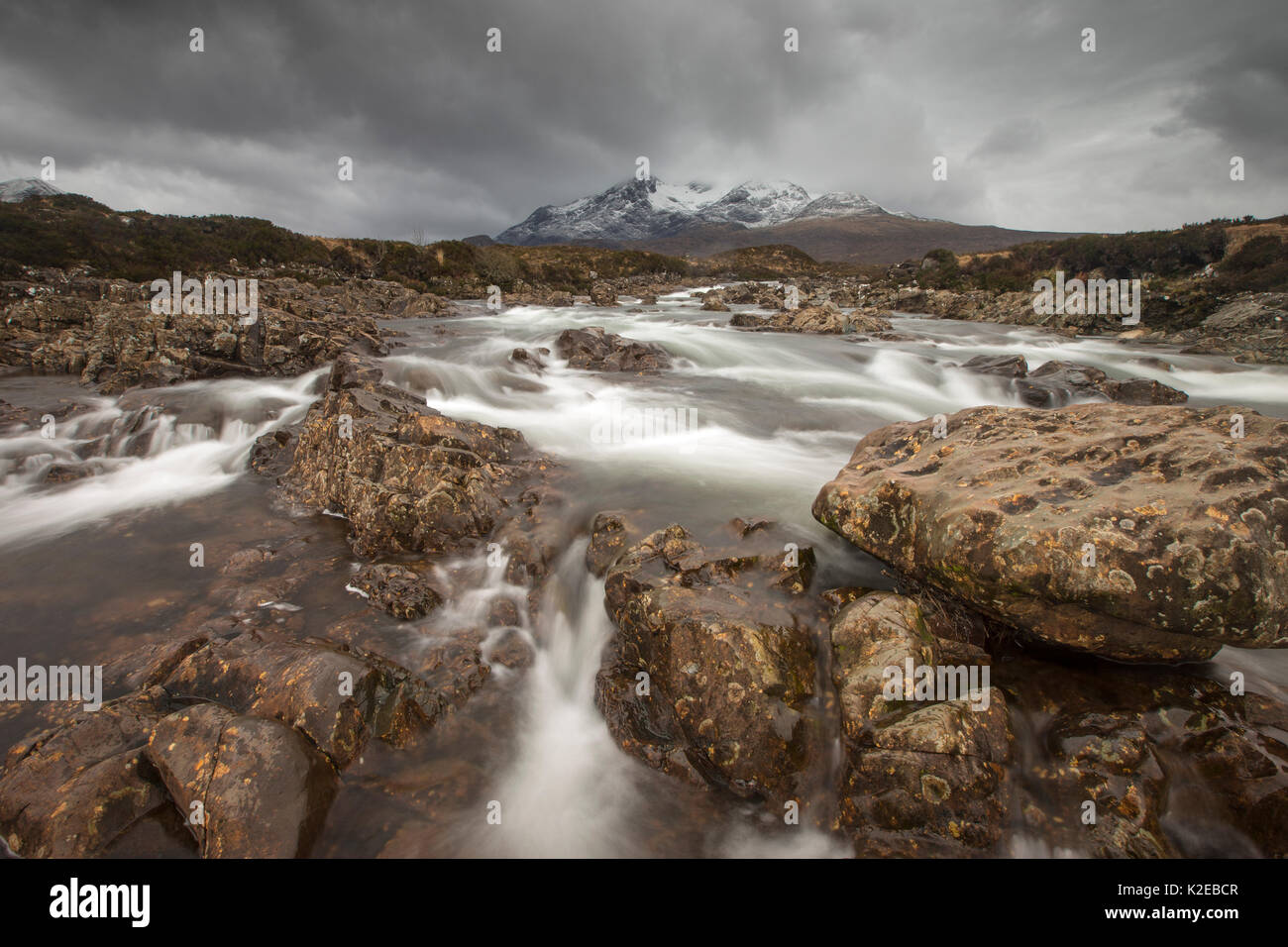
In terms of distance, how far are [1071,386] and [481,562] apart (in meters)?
15.7

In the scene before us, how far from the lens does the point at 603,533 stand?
6.93m

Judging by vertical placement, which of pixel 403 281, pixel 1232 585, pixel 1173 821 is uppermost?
pixel 403 281

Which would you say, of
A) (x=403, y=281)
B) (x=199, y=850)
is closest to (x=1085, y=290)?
(x=199, y=850)

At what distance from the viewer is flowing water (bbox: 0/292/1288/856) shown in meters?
4.18

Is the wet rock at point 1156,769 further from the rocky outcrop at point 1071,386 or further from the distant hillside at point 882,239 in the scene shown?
the distant hillside at point 882,239

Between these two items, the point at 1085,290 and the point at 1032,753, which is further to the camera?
the point at 1085,290

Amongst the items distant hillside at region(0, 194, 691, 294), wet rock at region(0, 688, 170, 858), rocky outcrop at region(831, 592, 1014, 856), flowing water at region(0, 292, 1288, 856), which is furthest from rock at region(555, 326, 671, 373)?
distant hillside at region(0, 194, 691, 294)

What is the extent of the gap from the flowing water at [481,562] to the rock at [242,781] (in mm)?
260

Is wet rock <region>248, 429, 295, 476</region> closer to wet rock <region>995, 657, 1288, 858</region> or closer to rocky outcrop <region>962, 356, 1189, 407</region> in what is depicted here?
wet rock <region>995, 657, 1288, 858</region>

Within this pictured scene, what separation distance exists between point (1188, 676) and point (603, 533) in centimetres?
571

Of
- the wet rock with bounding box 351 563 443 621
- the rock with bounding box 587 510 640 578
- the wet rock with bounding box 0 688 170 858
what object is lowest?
the wet rock with bounding box 0 688 170 858

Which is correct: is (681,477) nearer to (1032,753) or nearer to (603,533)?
(603,533)

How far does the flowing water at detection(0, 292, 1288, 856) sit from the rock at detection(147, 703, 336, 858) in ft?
0.85

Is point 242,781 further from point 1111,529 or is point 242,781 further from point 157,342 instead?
point 157,342
